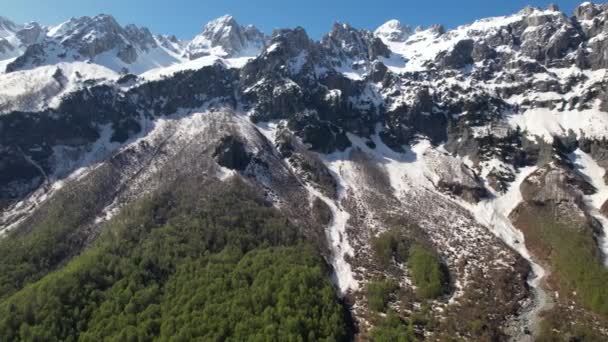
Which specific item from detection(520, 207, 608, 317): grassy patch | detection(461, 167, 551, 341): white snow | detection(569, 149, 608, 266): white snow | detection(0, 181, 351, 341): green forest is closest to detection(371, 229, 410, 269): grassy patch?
detection(0, 181, 351, 341): green forest

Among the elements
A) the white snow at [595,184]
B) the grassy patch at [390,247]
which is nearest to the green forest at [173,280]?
the grassy patch at [390,247]

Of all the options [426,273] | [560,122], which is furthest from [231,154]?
[560,122]

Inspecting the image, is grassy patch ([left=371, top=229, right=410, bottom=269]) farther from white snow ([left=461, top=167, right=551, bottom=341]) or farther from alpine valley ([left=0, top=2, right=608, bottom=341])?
white snow ([left=461, top=167, right=551, bottom=341])

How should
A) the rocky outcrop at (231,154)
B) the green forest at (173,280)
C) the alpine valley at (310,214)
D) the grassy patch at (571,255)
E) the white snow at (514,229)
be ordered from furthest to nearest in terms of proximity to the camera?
1. the rocky outcrop at (231,154)
2. the grassy patch at (571,255)
3. the white snow at (514,229)
4. the alpine valley at (310,214)
5. the green forest at (173,280)

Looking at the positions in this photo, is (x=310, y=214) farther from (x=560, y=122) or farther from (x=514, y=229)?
(x=560, y=122)

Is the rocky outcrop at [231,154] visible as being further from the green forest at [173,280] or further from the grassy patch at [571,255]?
the grassy patch at [571,255]

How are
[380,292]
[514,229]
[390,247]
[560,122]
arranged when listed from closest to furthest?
[380,292], [390,247], [514,229], [560,122]
